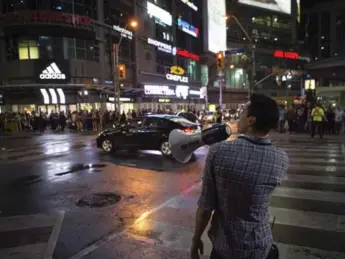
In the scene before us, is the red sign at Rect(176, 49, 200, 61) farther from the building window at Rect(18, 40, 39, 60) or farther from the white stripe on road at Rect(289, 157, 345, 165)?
the white stripe on road at Rect(289, 157, 345, 165)

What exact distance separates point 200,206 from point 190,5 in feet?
213

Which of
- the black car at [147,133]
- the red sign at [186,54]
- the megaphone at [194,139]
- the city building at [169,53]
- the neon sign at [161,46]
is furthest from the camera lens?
the red sign at [186,54]

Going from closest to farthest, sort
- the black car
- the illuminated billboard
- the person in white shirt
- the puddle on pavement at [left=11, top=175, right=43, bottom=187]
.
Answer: the puddle on pavement at [left=11, top=175, right=43, bottom=187], the black car, the person in white shirt, the illuminated billboard

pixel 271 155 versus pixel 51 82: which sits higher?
pixel 51 82

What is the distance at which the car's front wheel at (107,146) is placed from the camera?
1506 cm

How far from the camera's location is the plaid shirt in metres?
2.15

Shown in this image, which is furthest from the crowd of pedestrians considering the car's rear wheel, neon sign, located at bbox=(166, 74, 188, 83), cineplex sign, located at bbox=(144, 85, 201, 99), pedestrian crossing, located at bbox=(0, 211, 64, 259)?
pedestrian crossing, located at bbox=(0, 211, 64, 259)

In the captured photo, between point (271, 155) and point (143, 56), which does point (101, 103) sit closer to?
point (143, 56)

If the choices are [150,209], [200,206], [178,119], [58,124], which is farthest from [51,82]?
[200,206]

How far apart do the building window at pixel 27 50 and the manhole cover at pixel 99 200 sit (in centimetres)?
3009

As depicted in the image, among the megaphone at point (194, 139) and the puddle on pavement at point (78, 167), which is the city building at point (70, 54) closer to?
the puddle on pavement at point (78, 167)

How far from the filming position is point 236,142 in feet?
7.23

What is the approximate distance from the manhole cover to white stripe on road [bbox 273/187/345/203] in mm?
3358

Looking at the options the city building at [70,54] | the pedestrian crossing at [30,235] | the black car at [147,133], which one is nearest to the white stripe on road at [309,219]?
the pedestrian crossing at [30,235]
